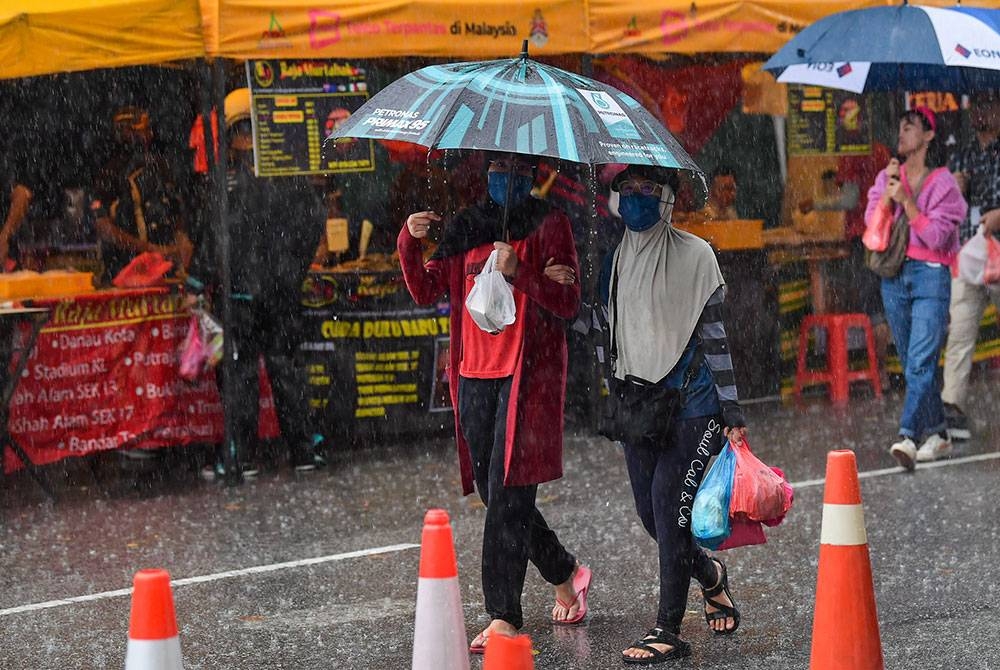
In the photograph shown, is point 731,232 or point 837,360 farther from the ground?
point 731,232

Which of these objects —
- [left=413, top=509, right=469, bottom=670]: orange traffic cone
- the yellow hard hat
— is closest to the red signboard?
the yellow hard hat

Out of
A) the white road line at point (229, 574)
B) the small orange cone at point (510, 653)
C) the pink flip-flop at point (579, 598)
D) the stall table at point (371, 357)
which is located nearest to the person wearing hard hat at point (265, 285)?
the stall table at point (371, 357)

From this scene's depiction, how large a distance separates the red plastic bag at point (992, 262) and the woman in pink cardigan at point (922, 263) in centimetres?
57

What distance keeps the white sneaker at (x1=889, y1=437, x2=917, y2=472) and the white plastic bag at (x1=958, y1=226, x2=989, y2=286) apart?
56.9 inches

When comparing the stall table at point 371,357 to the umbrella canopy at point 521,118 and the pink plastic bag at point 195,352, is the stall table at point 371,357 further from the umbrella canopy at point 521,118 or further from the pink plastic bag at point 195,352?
the umbrella canopy at point 521,118

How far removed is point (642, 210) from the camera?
Answer: 236 inches

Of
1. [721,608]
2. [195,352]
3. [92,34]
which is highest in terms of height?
[92,34]

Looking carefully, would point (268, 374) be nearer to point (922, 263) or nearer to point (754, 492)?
point (922, 263)

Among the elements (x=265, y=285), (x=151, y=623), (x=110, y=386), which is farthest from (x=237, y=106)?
(x=151, y=623)

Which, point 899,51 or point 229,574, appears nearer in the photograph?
point 229,574

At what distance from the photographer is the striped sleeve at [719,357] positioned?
19.4ft

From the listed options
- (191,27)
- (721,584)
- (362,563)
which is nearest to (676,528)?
(721,584)

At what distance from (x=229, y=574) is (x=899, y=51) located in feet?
15.5

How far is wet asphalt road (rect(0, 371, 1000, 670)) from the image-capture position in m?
6.27
